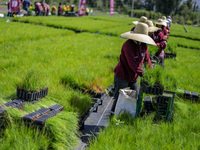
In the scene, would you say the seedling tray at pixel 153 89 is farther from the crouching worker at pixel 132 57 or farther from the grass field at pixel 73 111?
the grass field at pixel 73 111

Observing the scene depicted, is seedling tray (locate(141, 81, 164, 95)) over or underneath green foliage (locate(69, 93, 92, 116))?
over

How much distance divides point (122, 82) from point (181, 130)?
0.98 m

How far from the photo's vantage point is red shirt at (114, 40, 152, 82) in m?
2.90

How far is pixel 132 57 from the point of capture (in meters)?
2.91

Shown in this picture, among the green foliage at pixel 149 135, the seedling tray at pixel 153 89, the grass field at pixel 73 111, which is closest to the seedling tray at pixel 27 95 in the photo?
the grass field at pixel 73 111

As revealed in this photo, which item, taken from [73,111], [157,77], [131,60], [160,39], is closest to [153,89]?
[157,77]

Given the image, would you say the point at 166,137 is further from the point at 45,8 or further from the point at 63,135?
the point at 45,8

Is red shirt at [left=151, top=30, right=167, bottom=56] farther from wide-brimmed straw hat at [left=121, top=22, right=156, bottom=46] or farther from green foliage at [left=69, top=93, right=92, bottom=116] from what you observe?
green foliage at [left=69, top=93, right=92, bottom=116]

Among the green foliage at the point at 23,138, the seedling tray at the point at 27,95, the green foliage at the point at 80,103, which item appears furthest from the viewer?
the green foliage at the point at 80,103

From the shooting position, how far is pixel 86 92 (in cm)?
408

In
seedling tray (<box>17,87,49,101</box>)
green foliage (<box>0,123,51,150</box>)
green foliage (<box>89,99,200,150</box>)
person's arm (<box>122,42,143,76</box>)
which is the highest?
person's arm (<box>122,42,143,76</box>)

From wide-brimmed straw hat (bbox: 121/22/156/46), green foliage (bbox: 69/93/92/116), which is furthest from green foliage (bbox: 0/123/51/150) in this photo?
wide-brimmed straw hat (bbox: 121/22/156/46)

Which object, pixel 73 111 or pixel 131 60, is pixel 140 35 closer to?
pixel 131 60

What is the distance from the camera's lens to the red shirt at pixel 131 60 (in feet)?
9.52
